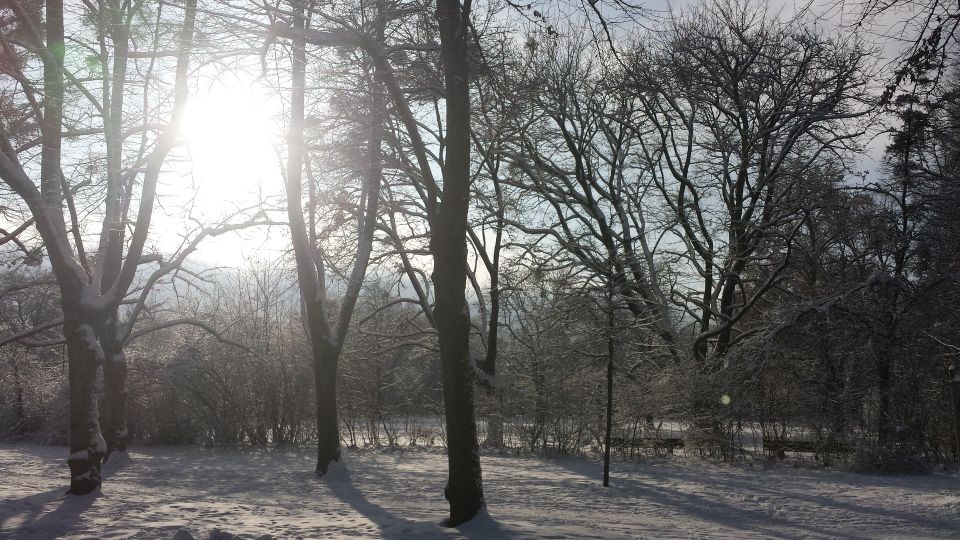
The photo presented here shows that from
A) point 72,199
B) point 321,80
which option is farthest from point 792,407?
point 72,199

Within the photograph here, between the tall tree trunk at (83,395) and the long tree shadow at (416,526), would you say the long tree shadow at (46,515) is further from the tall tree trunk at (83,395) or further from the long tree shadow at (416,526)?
the long tree shadow at (416,526)

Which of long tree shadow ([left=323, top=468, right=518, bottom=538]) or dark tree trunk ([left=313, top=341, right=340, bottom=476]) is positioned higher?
dark tree trunk ([left=313, top=341, right=340, bottom=476])

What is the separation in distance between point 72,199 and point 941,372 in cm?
1777

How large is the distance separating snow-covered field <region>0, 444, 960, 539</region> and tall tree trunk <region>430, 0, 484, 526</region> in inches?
21.3

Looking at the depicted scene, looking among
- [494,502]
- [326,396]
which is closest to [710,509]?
[494,502]

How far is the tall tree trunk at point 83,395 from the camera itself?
996 centimetres

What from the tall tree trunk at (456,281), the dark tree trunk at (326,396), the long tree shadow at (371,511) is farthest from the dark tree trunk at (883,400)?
the dark tree trunk at (326,396)

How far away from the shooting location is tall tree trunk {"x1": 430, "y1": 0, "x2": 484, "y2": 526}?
759 centimetres

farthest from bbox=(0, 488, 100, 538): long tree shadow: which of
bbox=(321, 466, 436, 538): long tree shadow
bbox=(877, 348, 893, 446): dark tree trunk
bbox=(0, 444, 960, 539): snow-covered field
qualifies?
bbox=(877, 348, 893, 446): dark tree trunk

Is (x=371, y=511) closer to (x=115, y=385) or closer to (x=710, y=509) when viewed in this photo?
(x=710, y=509)

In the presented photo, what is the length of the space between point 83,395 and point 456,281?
637 centimetres

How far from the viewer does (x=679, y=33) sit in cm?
1716

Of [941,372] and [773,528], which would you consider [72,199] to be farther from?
[941,372]

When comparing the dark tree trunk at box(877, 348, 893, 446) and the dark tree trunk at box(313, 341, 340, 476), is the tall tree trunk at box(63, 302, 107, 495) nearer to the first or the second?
the dark tree trunk at box(313, 341, 340, 476)
